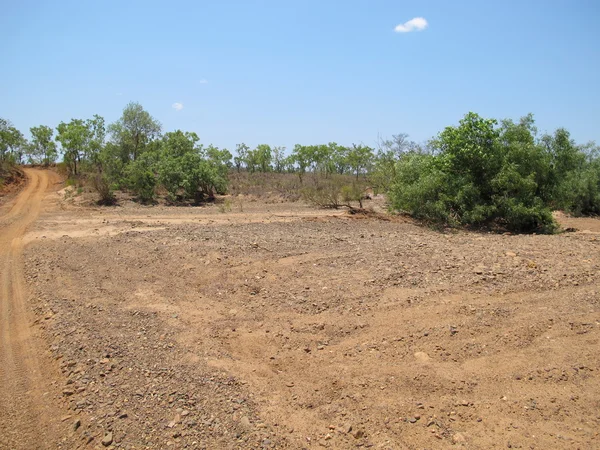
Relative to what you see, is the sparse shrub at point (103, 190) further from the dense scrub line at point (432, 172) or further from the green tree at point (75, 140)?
the green tree at point (75, 140)

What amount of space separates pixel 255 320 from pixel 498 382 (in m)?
2.99

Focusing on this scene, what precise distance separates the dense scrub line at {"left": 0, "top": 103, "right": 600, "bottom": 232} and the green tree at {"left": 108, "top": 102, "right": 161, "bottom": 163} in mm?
64

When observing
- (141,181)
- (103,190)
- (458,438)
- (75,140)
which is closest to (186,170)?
(141,181)

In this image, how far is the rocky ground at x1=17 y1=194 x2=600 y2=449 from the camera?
3562 millimetres

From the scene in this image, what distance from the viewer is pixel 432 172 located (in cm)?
1431

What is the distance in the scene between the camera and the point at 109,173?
23.8 meters

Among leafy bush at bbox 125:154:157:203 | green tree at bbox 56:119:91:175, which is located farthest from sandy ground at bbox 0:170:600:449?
green tree at bbox 56:119:91:175

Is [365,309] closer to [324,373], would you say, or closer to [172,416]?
[324,373]

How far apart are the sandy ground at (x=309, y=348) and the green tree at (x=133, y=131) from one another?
20821 mm

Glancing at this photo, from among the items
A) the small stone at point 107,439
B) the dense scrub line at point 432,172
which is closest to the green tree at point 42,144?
the dense scrub line at point 432,172

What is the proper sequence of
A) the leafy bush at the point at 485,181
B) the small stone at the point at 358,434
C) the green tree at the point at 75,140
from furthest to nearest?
the green tree at the point at 75,140
the leafy bush at the point at 485,181
the small stone at the point at 358,434

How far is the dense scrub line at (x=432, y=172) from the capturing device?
44.5ft

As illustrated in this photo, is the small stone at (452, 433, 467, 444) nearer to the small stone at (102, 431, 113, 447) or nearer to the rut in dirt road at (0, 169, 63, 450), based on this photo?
the small stone at (102, 431, 113, 447)

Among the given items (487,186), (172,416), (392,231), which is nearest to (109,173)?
(392,231)
